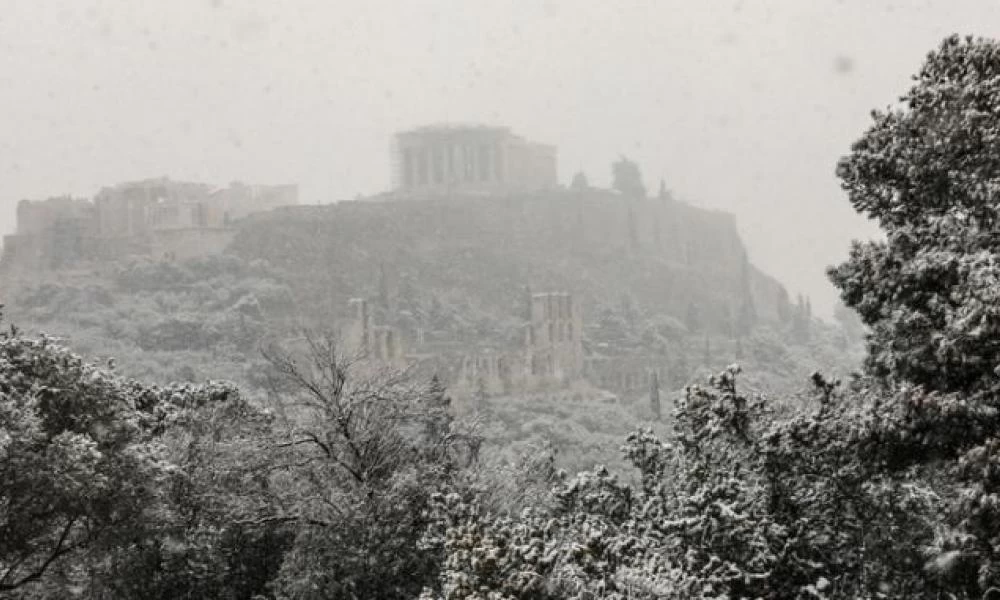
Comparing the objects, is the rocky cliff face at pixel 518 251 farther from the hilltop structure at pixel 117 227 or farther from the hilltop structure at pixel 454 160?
the hilltop structure at pixel 454 160

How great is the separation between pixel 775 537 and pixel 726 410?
1959 mm

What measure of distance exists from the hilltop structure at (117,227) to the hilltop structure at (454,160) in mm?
25876

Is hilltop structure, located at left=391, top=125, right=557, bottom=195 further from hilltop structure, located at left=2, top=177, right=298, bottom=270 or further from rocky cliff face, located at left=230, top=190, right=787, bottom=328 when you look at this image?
hilltop structure, located at left=2, top=177, right=298, bottom=270

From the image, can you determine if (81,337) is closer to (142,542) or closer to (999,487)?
(142,542)

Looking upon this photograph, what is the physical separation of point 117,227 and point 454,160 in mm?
36399

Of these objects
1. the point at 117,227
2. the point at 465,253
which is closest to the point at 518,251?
the point at 465,253

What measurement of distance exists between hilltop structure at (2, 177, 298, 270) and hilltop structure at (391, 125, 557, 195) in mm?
25876

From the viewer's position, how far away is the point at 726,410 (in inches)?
607

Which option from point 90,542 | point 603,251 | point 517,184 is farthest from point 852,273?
point 517,184

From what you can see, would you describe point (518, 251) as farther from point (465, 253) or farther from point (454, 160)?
point (454, 160)

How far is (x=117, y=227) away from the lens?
9819 centimetres

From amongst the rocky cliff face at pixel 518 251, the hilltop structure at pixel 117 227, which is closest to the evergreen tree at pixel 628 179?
the rocky cliff face at pixel 518 251

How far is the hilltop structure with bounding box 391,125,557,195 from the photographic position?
398 feet

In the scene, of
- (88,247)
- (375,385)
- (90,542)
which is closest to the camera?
(90,542)
